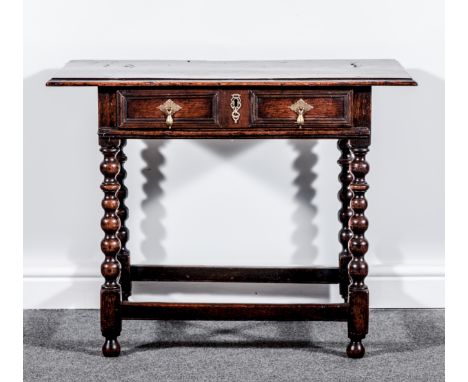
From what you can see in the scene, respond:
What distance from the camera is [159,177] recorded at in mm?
3020

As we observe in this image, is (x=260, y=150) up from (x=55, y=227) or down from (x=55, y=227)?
up

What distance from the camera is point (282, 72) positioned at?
8.02 feet

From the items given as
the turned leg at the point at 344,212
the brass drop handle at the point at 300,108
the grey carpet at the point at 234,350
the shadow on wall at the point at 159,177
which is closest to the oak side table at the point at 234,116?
the brass drop handle at the point at 300,108

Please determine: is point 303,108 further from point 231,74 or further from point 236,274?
point 236,274

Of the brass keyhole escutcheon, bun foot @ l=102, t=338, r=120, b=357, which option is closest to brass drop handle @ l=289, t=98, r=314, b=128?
the brass keyhole escutcheon

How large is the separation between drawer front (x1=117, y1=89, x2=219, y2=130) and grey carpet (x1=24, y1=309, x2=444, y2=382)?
0.75 metres

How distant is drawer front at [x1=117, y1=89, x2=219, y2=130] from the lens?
7.79 feet

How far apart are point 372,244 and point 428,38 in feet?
2.68

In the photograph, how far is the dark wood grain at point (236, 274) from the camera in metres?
2.89

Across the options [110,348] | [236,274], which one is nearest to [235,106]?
[236,274]

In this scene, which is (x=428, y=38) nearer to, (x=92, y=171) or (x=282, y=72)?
(x=282, y=72)

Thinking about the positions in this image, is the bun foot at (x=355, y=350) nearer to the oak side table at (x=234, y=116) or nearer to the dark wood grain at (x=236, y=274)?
the oak side table at (x=234, y=116)

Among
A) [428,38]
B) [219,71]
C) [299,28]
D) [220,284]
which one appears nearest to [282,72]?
[219,71]

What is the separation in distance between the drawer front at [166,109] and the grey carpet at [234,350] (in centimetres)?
75
